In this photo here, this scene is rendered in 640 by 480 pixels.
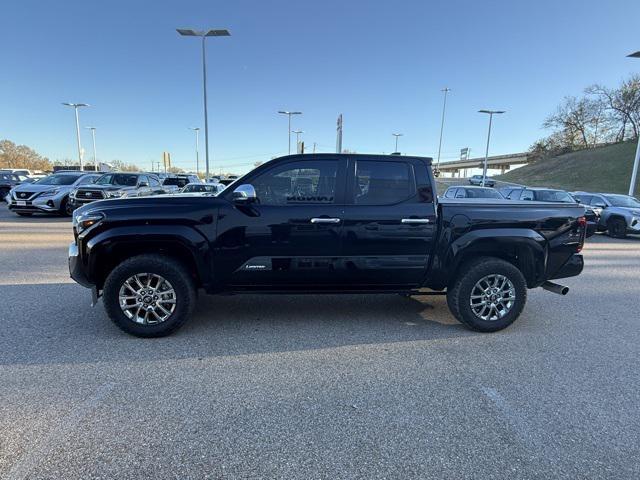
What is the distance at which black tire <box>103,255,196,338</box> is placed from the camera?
3.94 m

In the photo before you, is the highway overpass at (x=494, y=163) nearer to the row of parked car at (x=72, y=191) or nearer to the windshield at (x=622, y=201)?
the windshield at (x=622, y=201)

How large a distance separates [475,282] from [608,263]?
650 cm

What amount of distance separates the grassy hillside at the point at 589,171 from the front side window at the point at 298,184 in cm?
4811

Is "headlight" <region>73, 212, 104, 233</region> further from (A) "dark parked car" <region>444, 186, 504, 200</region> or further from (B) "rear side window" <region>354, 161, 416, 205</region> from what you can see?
(A) "dark parked car" <region>444, 186, 504, 200</region>

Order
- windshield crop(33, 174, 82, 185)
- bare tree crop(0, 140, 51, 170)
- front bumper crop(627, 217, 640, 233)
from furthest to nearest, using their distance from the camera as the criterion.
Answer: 1. bare tree crop(0, 140, 51, 170)
2. windshield crop(33, 174, 82, 185)
3. front bumper crop(627, 217, 640, 233)

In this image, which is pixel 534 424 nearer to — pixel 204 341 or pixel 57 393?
pixel 204 341

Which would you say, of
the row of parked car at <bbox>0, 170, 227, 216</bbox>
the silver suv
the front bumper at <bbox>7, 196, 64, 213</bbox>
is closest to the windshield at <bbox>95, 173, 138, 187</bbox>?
the row of parked car at <bbox>0, 170, 227, 216</bbox>

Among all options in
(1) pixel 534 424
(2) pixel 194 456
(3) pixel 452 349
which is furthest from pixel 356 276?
(2) pixel 194 456

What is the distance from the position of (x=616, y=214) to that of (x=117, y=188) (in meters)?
18.1

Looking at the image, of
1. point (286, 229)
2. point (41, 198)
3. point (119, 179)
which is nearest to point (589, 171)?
point (119, 179)

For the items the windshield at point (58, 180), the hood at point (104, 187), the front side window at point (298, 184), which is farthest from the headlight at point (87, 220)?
the windshield at point (58, 180)

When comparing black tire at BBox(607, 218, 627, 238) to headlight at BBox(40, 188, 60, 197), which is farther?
headlight at BBox(40, 188, 60, 197)

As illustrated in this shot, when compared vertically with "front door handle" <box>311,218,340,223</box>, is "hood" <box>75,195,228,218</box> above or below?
above

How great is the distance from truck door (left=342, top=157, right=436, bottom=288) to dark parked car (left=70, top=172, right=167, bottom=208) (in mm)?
11015
